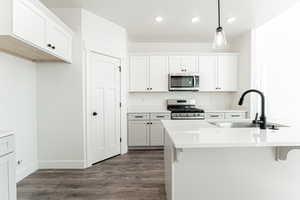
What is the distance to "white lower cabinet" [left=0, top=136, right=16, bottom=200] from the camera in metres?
1.66

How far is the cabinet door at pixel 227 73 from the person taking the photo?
14.9ft

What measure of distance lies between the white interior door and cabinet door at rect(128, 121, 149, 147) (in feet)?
1.15

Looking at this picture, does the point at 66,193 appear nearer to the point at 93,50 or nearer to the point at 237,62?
the point at 93,50

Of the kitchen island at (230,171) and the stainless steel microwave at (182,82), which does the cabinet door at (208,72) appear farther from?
the kitchen island at (230,171)

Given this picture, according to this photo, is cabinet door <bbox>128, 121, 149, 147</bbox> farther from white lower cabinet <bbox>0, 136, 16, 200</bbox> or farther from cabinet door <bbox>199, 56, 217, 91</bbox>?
white lower cabinet <bbox>0, 136, 16, 200</bbox>

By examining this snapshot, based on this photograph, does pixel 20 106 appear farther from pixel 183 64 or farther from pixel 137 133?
pixel 183 64

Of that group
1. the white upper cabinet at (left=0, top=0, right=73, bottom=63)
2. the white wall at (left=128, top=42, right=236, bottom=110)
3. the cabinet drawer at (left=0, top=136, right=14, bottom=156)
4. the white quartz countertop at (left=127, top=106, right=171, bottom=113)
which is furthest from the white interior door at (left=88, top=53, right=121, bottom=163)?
the cabinet drawer at (left=0, top=136, right=14, bottom=156)

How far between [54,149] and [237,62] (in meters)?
4.24

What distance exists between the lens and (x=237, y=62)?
4.57m

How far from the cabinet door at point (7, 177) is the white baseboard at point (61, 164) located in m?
1.39

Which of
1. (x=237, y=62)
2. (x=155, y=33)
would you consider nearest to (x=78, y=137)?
(x=155, y=33)

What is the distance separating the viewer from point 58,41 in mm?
2678

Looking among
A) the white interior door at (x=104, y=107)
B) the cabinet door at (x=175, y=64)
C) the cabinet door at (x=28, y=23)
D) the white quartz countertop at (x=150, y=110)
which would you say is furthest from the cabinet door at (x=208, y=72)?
the cabinet door at (x=28, y=23)

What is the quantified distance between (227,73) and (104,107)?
294 cm
